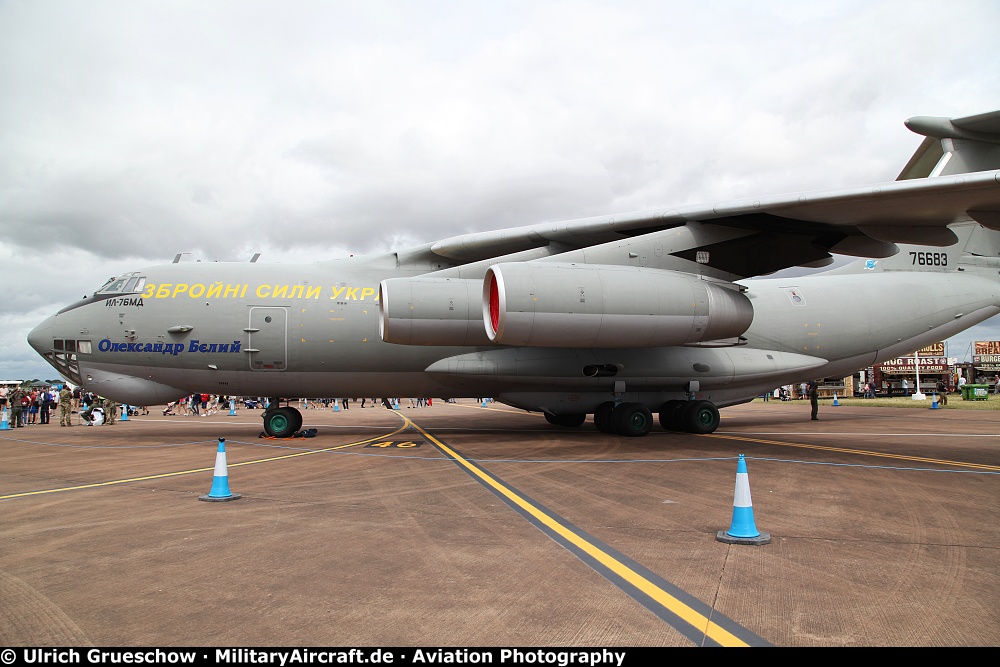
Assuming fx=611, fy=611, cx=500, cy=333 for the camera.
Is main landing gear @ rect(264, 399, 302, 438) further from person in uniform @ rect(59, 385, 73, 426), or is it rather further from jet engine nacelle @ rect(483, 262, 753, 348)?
person in uniform @ rect(59, 385, 73, 426)

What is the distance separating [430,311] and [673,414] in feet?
21.2

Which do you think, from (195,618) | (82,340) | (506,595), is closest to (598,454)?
(506,595)

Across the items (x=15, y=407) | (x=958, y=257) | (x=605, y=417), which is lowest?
(x=605, y=417)

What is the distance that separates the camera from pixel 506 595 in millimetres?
3525

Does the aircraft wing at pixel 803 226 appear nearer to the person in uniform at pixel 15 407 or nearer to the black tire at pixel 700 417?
the black tire at pixel 700 417

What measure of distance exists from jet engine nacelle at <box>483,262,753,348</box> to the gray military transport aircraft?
36 millimetres

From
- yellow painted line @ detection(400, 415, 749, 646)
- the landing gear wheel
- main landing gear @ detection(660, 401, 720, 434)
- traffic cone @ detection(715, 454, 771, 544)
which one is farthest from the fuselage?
traffic cone @ detection(715, 454, 771, 544)

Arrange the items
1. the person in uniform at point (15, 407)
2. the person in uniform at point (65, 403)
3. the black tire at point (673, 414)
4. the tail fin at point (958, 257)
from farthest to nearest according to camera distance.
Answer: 1. the person in uniform at point (15, 407)
2. the person in uniform at point (65, 403)
3. the tail fin at point (958, 257)
4. the black tire at point (673, 414)

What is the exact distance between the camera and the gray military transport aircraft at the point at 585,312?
1038cm

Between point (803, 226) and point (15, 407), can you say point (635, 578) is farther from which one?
point (15, 407)

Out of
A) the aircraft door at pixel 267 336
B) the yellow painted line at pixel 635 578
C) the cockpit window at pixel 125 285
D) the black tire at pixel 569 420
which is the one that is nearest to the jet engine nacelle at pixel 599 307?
the yellow painted line at pixel 635 578

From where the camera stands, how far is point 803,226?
11.7 m

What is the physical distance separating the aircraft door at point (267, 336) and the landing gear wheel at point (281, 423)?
1394mm

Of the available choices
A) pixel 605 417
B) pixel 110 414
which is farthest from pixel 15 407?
pixel 605 417
